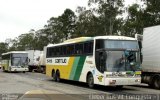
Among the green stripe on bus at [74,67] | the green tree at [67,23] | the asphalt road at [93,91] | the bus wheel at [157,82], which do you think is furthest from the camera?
the green tree at [67,23]

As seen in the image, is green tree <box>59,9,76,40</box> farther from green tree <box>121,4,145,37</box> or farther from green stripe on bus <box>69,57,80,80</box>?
green stripe on bus <box>69,57,80,80</box>

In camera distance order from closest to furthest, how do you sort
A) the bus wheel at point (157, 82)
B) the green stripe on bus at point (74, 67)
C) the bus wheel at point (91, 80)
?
1. the bus wheel at point (157, 82)
2. the bus wheel at point (91, 80)
3. the green stripe on bus at point (74, 67)

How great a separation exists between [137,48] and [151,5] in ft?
90.8

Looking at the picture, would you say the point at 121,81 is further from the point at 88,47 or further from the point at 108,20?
the point at 108,20

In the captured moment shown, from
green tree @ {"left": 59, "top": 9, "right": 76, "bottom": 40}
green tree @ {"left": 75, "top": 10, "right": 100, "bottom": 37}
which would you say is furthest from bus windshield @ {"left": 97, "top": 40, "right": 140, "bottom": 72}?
green tree @ {"left": 59, "top": 9, "right": 76, "bottom": 40}

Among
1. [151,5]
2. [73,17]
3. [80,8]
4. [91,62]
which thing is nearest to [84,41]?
[91,62]

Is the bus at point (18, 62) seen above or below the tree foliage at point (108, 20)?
below

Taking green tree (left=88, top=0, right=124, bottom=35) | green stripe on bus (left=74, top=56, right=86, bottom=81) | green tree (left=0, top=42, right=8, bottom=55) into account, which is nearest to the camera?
green stripe on bus (left=74, top=56, right=86, bottom=81)

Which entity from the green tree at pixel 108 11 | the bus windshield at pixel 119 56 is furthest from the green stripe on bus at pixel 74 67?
the green tree at pixel 108 11

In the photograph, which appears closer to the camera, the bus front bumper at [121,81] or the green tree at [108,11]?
the bus front bumper at [121,81]

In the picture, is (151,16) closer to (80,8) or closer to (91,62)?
(80,8)

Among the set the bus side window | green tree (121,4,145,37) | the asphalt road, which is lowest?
the asphalt road

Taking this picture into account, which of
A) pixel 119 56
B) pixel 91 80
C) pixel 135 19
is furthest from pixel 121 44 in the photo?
pixel 135 19

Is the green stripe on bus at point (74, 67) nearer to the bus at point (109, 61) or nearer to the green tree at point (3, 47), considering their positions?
the bus at point (109, 61)
